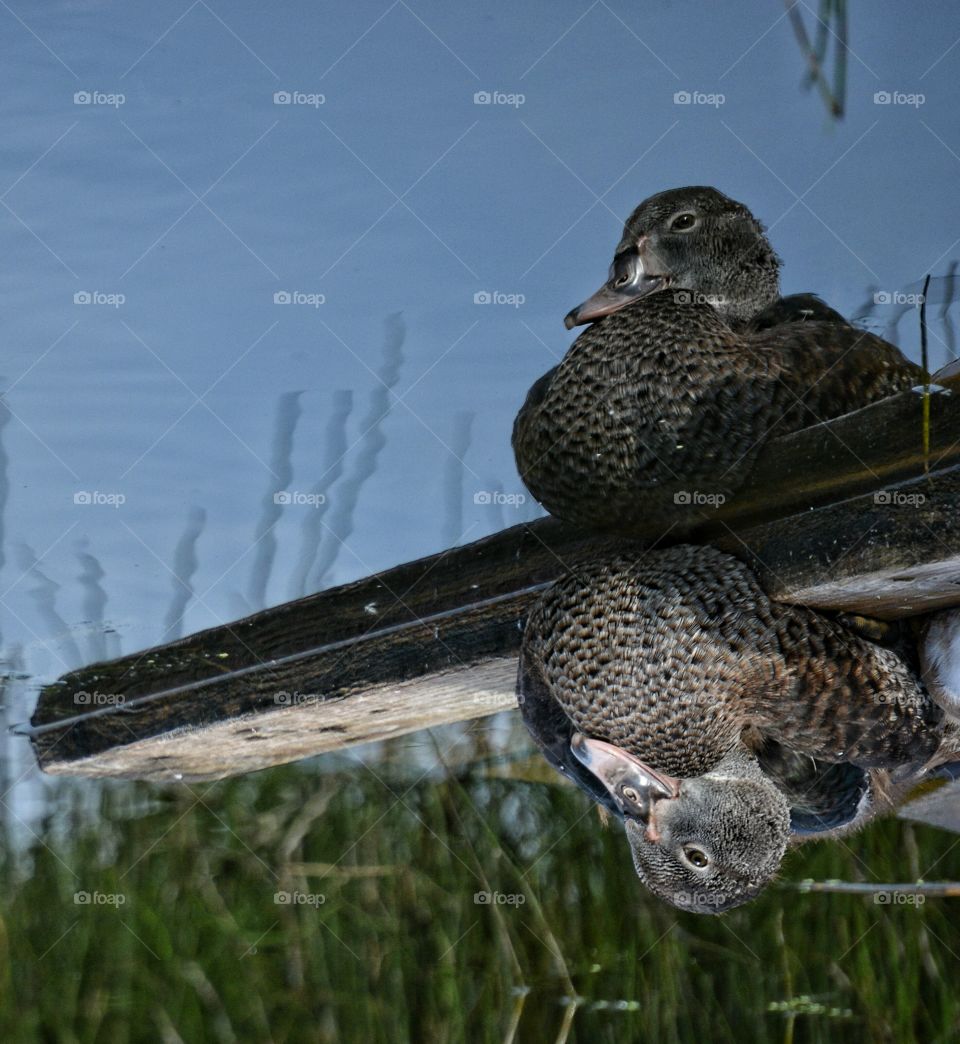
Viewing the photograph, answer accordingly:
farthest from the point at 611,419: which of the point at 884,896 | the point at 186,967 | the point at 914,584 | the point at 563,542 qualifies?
the point at 186,967

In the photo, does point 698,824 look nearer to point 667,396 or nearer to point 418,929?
point 667,396

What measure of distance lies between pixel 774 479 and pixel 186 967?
1.52m

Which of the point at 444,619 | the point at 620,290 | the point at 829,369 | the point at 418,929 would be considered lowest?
the point at 418,929

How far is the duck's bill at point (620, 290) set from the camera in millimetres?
861

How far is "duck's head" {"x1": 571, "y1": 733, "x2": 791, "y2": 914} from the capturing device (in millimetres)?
691

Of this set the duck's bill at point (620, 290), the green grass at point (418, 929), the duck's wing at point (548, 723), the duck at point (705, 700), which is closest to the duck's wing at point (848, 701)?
the duck at point (705, 700)

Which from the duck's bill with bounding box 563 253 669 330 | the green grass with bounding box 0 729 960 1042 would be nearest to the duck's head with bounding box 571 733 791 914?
the duck's bill with bounding box 563 253 669 330

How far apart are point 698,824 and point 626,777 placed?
0.05 metres

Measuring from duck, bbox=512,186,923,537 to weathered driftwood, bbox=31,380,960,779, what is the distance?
27 mm

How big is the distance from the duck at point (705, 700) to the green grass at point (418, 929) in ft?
3.74

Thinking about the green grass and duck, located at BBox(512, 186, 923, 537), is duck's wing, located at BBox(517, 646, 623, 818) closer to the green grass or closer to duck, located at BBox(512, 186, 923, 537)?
duck, located at BBox(512, 186, 923, 537)

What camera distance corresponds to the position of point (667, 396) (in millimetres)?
747

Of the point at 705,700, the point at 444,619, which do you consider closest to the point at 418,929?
the point at 444,619

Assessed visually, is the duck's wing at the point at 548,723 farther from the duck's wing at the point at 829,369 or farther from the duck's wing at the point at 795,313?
the duck's wing at the point at 795,313
